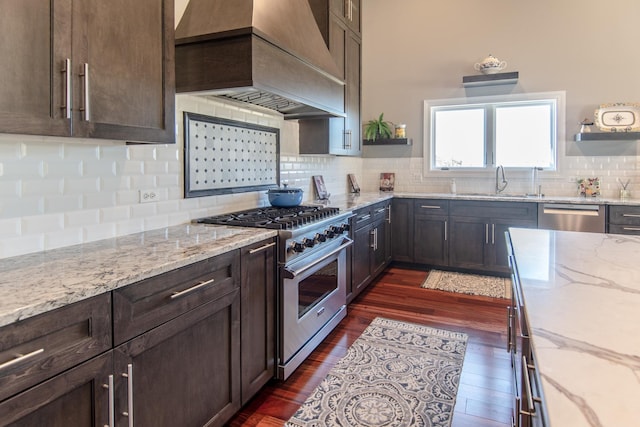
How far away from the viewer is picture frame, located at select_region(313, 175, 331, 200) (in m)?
4.30

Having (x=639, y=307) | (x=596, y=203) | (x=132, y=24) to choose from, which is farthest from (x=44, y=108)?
(x=596, y=203)

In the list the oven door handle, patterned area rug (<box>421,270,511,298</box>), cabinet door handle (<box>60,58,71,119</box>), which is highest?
cabinet door handle (<box>60,58,71,119</box>)

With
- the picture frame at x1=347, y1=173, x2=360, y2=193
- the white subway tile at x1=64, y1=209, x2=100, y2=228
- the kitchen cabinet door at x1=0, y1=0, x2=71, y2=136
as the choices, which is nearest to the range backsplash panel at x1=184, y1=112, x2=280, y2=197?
the white subway tile at x1=64, y1=209, x2=100, y2=228

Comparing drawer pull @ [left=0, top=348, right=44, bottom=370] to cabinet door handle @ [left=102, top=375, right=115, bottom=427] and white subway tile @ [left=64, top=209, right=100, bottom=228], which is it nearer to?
cabinet door handle @ [left=102, top=375, right=115, bottom=427]

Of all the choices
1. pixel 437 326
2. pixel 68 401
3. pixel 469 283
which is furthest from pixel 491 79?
pixel 68 401

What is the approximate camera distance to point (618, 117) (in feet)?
14.9

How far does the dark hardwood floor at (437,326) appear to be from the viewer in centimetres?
216

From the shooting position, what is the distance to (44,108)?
4.54 feet

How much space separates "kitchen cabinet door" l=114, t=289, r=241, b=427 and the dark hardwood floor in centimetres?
32

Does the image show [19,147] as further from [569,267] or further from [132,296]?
[569,267]

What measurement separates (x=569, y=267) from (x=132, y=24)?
199 centimetres

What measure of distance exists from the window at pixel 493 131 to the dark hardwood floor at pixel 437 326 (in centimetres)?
182

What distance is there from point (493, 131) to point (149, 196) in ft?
14.4

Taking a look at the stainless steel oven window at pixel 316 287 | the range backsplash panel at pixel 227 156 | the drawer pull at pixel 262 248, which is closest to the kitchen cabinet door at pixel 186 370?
the drawer pull at pixel 262 248
